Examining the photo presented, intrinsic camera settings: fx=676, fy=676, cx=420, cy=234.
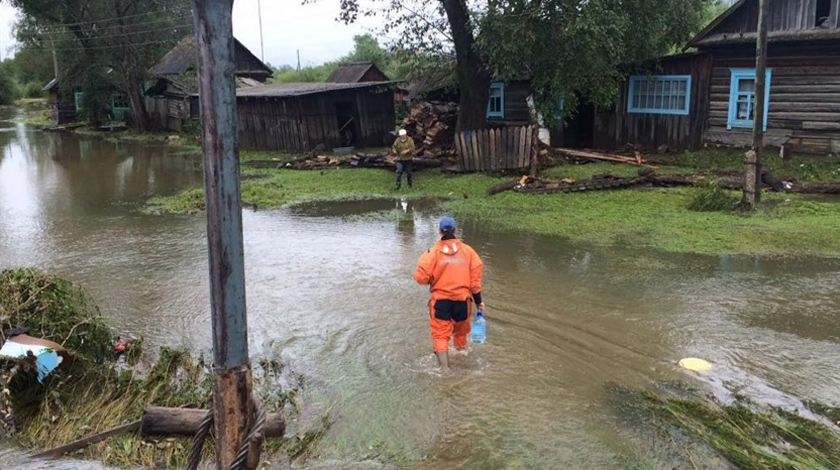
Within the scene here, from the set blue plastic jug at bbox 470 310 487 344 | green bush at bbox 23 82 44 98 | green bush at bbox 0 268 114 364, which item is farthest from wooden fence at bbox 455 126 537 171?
green bush at bbox 23 82 44 98

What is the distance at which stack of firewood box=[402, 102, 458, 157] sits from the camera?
77.8 feet

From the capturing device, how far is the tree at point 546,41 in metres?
16.1

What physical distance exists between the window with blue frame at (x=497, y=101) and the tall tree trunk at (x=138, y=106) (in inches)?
966

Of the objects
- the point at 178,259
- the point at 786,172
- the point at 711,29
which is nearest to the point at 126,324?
the point at 178,259

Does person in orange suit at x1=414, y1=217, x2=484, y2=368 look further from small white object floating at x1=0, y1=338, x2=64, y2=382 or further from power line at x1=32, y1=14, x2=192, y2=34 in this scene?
power line at x1=32, y1=14, x2=192, y2=34

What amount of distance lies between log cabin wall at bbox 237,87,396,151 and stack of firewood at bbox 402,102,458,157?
374 cm

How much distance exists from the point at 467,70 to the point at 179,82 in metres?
22.7

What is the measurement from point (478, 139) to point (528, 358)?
1278 cm

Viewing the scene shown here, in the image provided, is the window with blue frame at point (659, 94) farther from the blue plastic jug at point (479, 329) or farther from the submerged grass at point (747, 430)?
the submerged grass at point (747, 430)

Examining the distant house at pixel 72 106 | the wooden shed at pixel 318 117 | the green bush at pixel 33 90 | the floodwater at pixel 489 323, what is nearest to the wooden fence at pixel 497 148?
the floodwater at pixel 489 323

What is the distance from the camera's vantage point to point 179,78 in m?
37.4

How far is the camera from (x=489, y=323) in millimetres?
8312

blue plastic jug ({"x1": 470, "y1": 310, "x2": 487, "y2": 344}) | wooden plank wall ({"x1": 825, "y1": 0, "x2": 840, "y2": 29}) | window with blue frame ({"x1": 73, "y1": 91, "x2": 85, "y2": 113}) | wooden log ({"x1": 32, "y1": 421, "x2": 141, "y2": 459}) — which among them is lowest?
wooden log ({"x1": 32, "y1": 421, "x2": 141, "y2": 459})

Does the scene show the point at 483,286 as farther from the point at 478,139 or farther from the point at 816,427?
the point at 478,139
